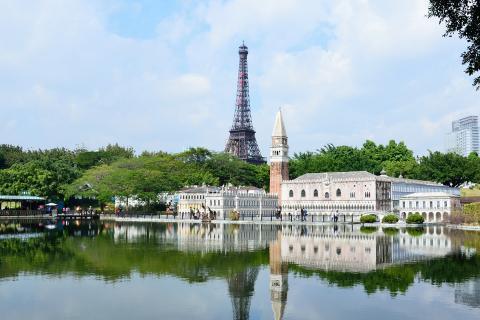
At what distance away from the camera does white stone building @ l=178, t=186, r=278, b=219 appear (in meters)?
92.9

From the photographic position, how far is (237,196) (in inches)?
3711

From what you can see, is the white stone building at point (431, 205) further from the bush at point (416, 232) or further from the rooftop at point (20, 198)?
the rooftop at point (20, 198)

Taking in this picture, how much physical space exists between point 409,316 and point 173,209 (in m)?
87.3

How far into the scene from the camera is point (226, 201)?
305 feet

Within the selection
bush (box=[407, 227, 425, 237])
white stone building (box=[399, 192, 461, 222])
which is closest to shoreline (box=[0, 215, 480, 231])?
bush (box=[407, 227, 425, 237])

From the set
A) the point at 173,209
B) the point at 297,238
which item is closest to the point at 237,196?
the point at 173,209

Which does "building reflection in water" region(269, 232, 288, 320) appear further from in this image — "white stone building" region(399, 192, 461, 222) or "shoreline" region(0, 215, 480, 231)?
"white stone building" region(399, 192, 461, 222)

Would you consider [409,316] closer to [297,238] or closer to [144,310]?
[144,310]

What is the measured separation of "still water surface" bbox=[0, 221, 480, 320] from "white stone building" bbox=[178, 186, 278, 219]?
50935 mm

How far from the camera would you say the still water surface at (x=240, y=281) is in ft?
65.6

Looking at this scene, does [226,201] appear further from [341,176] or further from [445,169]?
[445,169]

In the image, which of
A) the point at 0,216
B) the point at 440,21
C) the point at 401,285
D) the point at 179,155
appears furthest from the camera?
the point at 179,155

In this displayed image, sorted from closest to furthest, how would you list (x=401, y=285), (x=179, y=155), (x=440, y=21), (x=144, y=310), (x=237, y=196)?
(x=440, y=21) → (x=144, y=310) → (x=401, y=285) → (x=237, y=196) → (x=179, y=155)

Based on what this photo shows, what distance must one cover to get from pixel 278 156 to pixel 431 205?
31373 millimetres
